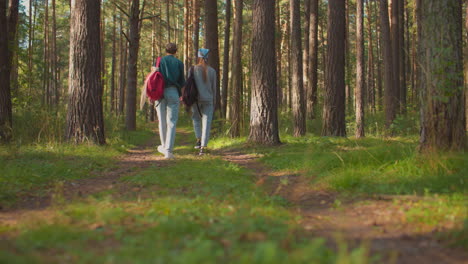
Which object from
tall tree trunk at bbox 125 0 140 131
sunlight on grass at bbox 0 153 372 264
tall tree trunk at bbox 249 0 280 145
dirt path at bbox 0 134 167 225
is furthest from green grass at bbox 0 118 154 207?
tall tree trunk at bbox 125 0 140 131

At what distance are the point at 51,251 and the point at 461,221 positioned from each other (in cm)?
322

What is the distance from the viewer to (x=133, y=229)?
319 centimetres

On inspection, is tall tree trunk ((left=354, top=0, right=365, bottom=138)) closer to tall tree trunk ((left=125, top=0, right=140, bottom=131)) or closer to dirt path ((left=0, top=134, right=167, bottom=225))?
dirt path ((left=0, top=134, right=167, bottom=225))

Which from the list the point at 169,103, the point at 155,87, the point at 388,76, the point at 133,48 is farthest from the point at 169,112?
the point at 388,76

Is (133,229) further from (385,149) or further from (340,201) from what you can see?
(385,149)

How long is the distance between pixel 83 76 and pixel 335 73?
23.3ft

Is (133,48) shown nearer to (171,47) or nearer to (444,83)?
(171,47)

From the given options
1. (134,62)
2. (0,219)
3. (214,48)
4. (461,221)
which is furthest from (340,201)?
(134,62)

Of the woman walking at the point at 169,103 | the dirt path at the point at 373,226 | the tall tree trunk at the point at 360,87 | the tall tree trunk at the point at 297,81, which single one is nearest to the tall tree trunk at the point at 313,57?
the tall tree trunk at the point at 360,87

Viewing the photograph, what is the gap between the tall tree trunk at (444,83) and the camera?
5316 millimetres

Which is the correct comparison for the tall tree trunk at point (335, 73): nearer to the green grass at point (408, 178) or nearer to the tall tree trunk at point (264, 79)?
the tall tree trunk at point (264, 79)

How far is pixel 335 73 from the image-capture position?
1164 centimetres

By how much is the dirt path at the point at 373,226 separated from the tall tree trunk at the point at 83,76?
18.8ft

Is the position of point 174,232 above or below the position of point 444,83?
below
